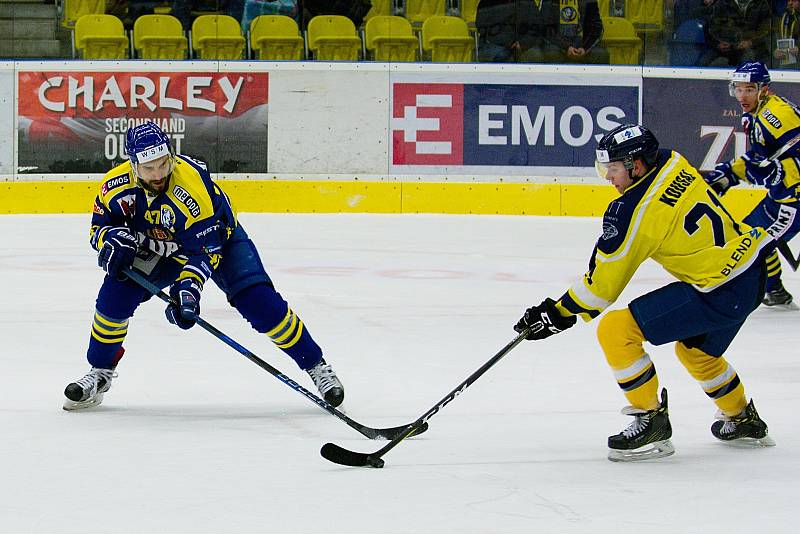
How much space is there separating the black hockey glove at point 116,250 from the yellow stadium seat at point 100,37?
20.0ft

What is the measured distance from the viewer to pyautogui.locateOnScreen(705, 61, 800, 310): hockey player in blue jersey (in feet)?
19.6

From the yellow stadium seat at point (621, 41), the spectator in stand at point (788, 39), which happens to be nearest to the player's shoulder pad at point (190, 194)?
the yellow stadium seat at point (621, 41)

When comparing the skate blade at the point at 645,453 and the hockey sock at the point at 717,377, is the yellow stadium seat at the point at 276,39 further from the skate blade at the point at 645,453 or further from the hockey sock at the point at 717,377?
the skate blade at the point at 645,453

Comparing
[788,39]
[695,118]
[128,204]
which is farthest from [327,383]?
[788,39]

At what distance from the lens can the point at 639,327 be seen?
3.25 m

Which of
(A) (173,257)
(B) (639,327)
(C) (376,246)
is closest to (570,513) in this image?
(B) (639,327)

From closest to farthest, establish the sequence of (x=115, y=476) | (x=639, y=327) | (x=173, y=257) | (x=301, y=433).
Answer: (x=115, y=476) → (x=639, y=327) → (x=301, y=433) → (x=173, y=257)

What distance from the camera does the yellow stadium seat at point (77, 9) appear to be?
9570 mm

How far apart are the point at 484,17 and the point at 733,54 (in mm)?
1893

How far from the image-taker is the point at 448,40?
9.73m

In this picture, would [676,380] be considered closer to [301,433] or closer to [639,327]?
[639,327]

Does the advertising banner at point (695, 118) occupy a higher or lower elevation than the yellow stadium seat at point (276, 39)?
lower

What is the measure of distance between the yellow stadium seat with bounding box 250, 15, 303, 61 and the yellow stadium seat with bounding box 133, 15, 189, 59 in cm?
52

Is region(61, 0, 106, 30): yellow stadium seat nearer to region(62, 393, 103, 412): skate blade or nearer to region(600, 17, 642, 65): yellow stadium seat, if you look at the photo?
region(600, 17, 642, 65): yellow stadium seat
